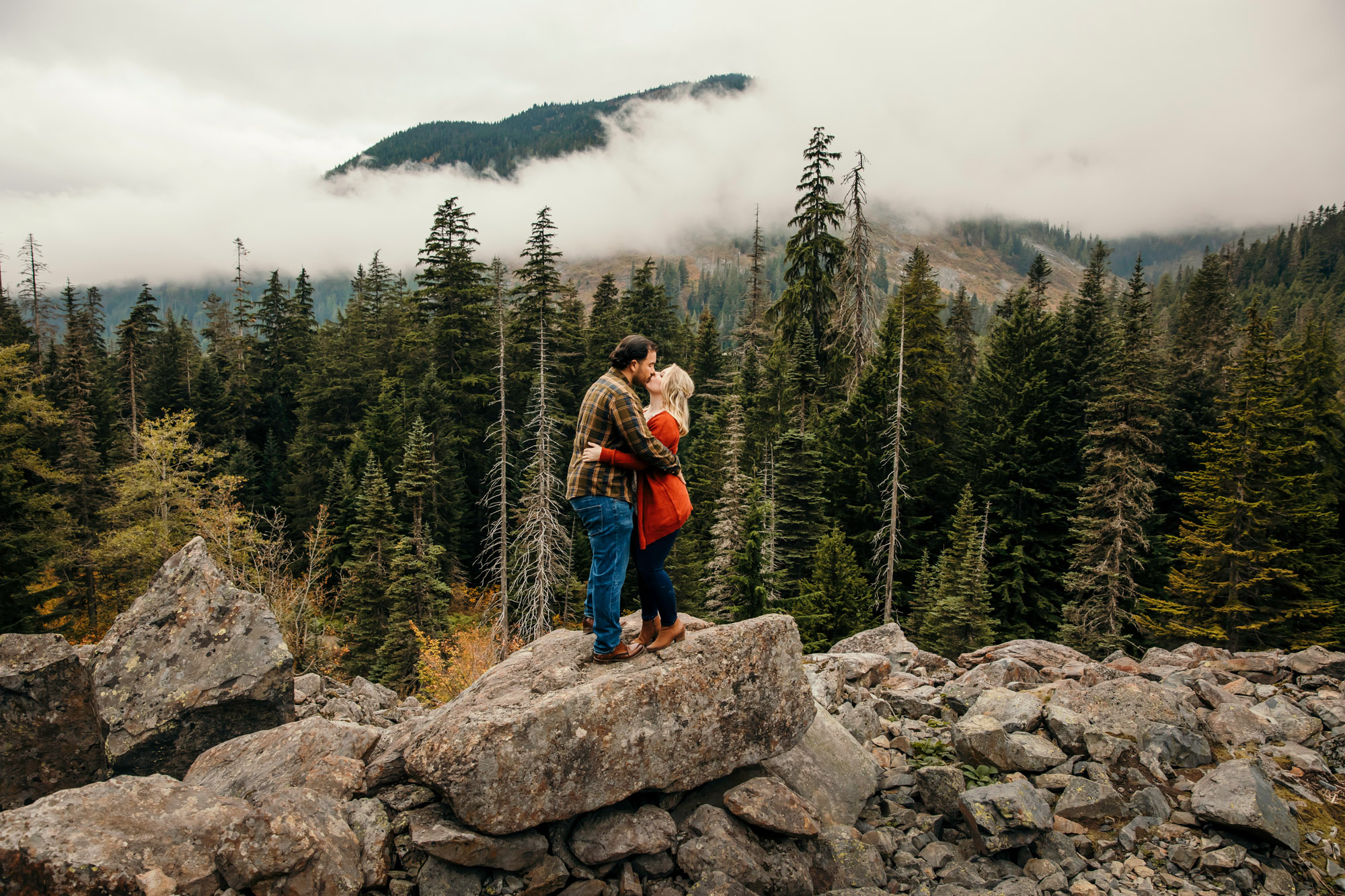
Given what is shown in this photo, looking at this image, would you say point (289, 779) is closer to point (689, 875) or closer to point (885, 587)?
point (689, 875)

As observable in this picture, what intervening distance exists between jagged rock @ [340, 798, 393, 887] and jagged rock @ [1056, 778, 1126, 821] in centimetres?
645

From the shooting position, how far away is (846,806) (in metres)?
6.48

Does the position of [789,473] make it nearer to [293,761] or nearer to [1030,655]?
[1030,655]

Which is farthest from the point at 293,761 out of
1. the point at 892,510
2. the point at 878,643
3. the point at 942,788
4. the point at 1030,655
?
the point at 892,510

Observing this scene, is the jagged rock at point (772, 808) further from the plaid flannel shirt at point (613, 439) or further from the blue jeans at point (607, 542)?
the plaid flannel shirt at point (613, 439)

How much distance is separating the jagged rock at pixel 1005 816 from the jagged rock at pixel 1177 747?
2.00 m

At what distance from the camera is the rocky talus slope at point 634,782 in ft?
16.3

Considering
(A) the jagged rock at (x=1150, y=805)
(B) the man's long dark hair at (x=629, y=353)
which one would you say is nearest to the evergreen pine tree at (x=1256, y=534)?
(A) the jagged rock at (x=1150, y=805)

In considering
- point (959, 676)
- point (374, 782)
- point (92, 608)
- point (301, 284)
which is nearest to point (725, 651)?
point (374, 782)

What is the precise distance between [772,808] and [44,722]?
7496 millimetres

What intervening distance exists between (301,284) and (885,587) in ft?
209

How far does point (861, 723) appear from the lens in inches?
310

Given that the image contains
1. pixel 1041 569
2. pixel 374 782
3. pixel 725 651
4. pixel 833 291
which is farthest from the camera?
pixel 833 291

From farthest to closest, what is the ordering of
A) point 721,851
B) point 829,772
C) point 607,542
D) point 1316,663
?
point 1316,663
point 829,772
point 607,542
point 721,851
